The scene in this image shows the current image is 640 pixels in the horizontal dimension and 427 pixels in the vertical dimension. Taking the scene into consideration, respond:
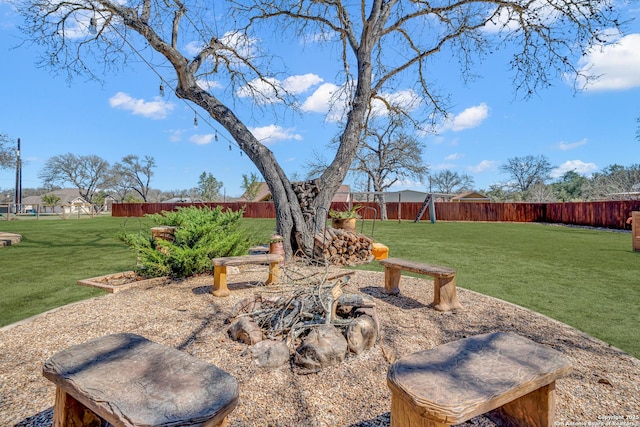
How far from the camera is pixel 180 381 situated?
1210mm

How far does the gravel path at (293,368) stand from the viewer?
1707 millimetres

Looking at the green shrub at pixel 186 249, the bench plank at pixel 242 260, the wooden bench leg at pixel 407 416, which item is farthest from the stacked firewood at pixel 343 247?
the wooden bench leg at pixel 407 416

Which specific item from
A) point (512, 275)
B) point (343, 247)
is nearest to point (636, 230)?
point (512, 275)

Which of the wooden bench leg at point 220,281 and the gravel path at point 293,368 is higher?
the wooden bench leg at point 220,281

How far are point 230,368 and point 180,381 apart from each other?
3.14ft

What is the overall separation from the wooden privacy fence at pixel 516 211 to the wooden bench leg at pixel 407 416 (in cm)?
1018

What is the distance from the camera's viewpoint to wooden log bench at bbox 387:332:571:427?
3.62 ft

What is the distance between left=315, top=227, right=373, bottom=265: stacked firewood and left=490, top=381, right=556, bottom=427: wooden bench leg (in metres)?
4.26

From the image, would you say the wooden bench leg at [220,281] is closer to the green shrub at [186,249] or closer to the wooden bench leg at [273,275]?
the wooden bench leg at [273,275]

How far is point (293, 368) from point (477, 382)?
1238 millimetres

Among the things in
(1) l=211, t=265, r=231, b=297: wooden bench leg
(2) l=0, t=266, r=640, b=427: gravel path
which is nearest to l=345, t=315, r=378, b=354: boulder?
(2) l=0, t=266, r=640, b=427: gravel path

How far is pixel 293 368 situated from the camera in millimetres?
2123

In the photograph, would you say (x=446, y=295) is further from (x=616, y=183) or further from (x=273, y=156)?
(x=616, y=183)

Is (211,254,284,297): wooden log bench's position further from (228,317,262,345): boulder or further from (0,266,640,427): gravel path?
(228,317,262,345): boulder
